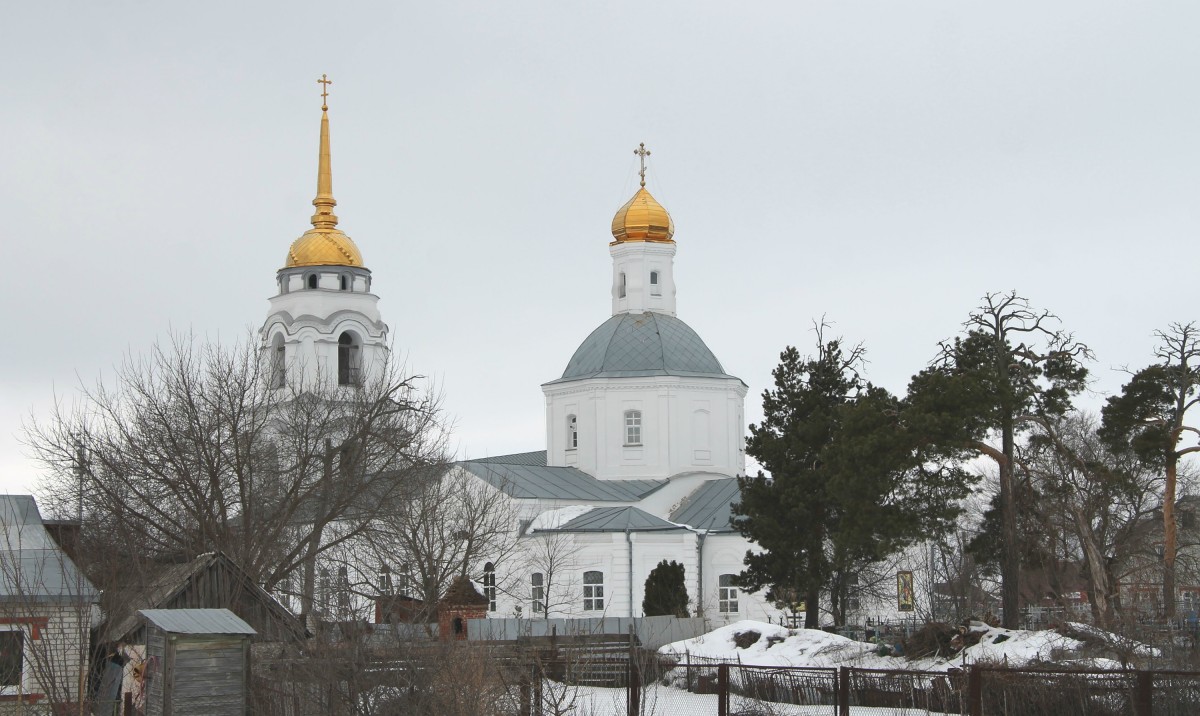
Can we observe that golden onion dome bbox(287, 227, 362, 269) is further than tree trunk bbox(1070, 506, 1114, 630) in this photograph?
Yes

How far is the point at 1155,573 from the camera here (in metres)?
45.7

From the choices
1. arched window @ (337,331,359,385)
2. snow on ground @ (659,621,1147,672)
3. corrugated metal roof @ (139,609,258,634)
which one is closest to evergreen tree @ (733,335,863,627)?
snow on ground @ (659,621,1147,672)

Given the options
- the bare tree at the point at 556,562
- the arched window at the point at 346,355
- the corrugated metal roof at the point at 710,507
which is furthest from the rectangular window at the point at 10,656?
the arched window at the point at 346,355

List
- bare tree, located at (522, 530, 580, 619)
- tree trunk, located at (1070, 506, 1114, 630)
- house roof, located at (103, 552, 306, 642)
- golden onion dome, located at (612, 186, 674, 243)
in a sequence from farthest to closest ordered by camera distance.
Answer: golden onion dome, located at (612, 186, 674, 243), bare tree, located at (522, 530, 580, 619), tree trunk, located at (1070, 506, 1114, 630), house roof, located at (103, 552, 306, 642)

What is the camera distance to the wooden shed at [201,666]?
48.7ft

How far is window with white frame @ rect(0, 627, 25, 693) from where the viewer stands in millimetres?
18125

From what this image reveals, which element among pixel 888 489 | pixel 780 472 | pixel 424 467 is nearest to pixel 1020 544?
pixel 888 489

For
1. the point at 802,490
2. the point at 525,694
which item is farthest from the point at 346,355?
the point at 525,694

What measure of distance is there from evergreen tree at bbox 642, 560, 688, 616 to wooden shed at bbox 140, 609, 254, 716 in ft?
89.8

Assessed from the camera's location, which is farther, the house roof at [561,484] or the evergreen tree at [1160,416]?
the house roof at [561,484]

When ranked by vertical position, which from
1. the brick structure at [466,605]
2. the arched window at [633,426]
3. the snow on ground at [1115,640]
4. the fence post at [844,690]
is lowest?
the fence post at [844,690]

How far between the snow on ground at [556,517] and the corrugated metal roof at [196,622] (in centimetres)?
3072

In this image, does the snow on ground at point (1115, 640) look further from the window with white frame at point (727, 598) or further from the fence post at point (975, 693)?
the window with white frame at point (727, 598)

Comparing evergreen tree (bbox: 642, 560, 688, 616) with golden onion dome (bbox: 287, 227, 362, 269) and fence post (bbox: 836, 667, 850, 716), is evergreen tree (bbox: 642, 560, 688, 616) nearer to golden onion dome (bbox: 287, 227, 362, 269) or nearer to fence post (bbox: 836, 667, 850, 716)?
golden onion dome (bbox: 287, 227, 362, 269)
